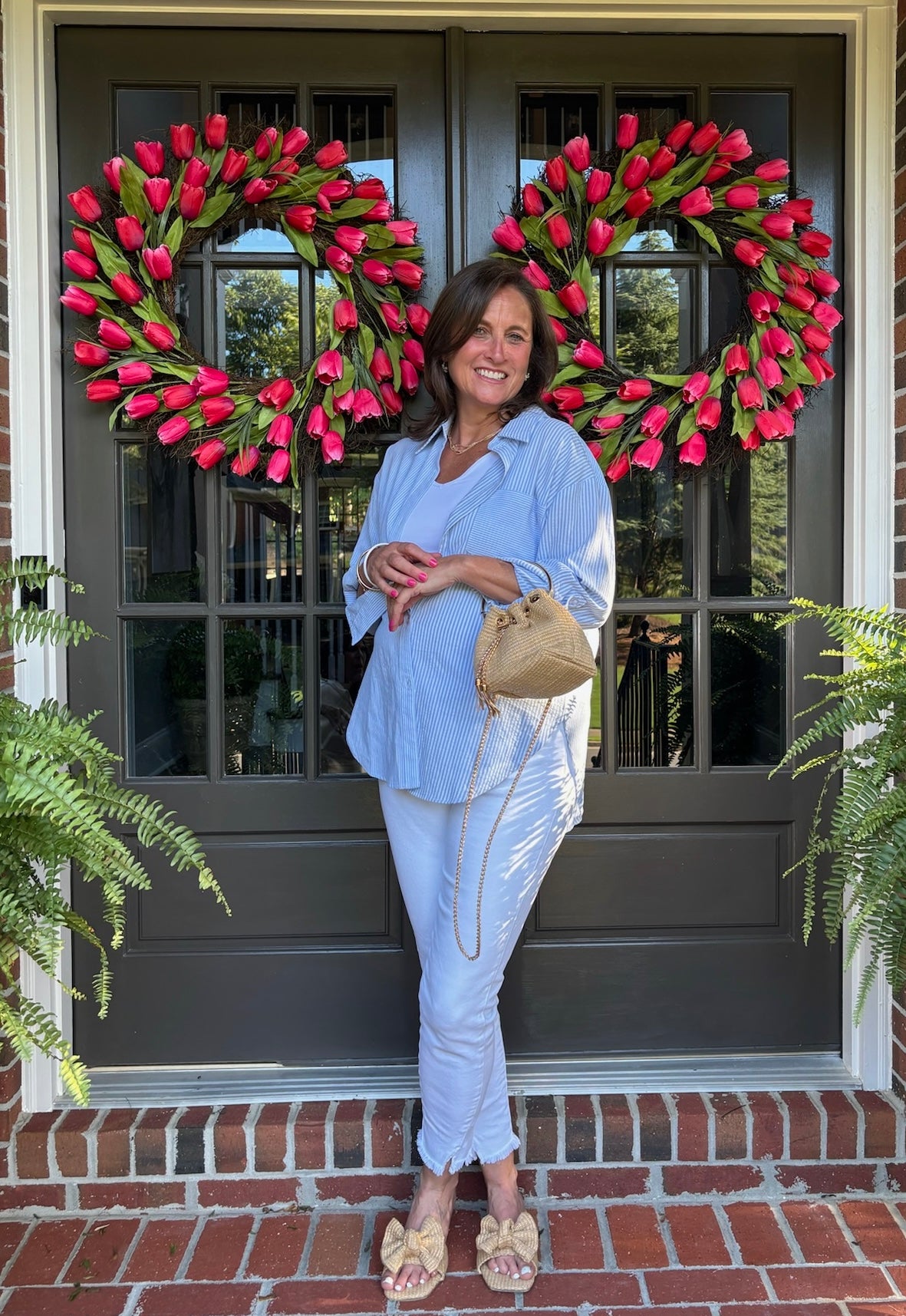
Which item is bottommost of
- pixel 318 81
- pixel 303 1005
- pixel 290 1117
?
pixel 290 1117

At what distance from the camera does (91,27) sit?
2291mm

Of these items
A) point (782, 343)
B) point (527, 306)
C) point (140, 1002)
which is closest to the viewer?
point (527, 306)

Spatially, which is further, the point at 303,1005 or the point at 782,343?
the point at 303,1005

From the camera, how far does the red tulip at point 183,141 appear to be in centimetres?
219

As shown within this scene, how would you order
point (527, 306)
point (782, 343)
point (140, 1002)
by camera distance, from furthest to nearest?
point (140, 1002)
point (782, 343)
point (527, 306)

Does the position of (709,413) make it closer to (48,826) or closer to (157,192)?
(157,192)

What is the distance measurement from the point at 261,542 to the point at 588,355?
838mm

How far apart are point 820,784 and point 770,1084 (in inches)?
26.9

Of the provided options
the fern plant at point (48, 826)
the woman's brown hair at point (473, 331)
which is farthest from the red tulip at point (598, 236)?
the fern plant at point (48, 826)

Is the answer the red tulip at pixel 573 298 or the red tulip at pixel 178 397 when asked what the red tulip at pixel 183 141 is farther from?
the red tulip at pixel 573 298

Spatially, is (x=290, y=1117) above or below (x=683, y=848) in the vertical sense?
below

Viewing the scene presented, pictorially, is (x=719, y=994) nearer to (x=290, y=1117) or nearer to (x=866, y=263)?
(x=290, y=1117)

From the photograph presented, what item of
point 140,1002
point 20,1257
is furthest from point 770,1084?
point 20,1257

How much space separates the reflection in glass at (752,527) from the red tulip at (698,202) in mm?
537
